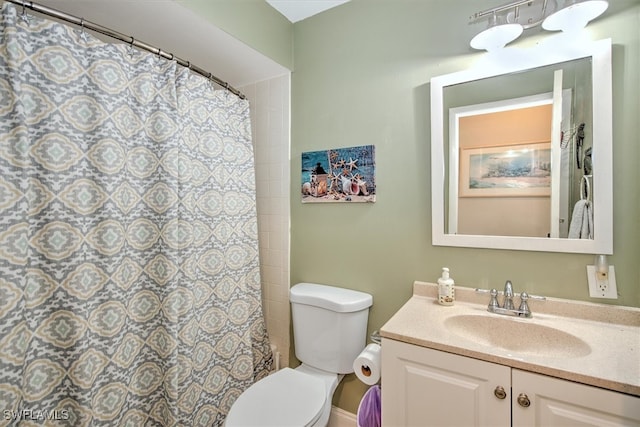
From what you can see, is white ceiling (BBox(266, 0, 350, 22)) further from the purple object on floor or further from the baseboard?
the baseboard

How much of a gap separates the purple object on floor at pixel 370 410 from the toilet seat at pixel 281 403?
0.58 ft

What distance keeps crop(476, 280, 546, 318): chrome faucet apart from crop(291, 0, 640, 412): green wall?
60 millimetres

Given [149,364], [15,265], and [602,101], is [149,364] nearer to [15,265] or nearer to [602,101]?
[15,265]

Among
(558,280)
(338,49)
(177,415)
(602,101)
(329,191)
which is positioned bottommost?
(177,415)

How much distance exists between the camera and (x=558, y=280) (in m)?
1.24

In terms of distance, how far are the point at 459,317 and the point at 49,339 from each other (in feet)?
4.95

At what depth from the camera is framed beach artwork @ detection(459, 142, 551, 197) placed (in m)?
1.26

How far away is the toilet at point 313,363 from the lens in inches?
48.8

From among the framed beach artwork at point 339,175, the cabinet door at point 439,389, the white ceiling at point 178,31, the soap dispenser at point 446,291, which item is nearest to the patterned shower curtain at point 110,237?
the white ceiling at point 178,31

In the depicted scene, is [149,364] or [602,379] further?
[149,364]

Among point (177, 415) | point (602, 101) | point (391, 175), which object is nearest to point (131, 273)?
point (177, 415)

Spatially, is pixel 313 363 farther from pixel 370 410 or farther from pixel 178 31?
pixel 178 31

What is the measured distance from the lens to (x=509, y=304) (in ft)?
4.14

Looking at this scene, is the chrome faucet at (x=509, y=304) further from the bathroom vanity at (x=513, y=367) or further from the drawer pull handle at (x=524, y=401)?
the drawer pull handle at (x=524, y=401)
